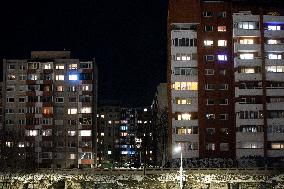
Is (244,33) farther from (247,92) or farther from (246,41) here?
(247,92)

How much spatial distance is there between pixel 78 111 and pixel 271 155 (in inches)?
2510

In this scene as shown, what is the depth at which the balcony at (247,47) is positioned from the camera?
397 feet

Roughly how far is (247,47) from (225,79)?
9168mm

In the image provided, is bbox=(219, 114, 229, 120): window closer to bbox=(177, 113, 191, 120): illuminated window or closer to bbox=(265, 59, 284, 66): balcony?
bbox=(177, 113, 191, 120): illuminated window

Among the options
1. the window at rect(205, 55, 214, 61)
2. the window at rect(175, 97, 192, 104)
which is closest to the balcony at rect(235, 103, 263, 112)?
the window at rect(175, 97, 192, 104)

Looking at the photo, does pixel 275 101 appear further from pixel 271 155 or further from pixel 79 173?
pixel 79 173

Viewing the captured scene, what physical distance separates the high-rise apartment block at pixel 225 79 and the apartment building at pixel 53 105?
42401mm

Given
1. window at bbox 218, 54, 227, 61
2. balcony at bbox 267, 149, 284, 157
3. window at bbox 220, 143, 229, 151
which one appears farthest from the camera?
window at bbox 218, 54, 227, 61

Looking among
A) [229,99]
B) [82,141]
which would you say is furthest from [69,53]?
[229,99]

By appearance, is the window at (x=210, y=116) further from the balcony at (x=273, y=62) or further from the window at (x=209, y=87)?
the balcony at (x=273, y=62)

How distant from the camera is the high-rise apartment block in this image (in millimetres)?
117938

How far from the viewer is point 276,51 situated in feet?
398

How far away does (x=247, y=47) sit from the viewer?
12119cm

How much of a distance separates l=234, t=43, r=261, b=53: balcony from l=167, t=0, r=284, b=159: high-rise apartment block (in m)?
0.23
